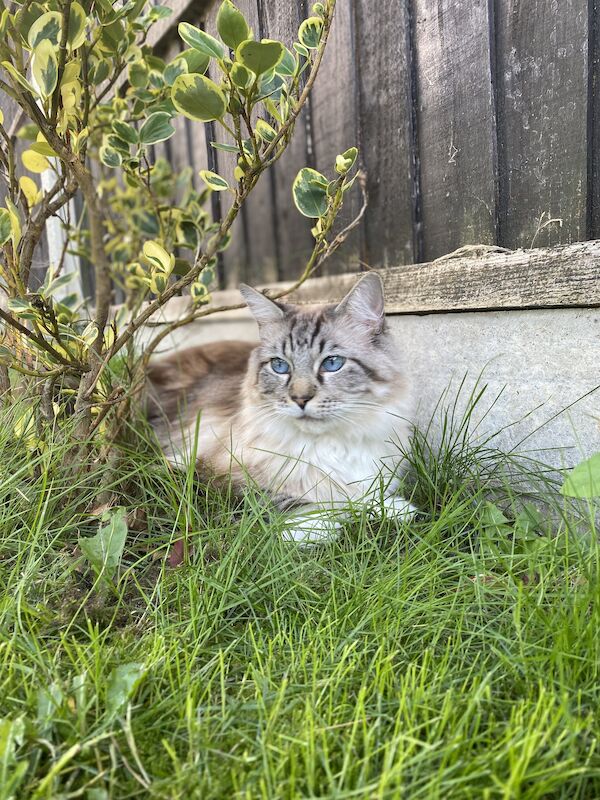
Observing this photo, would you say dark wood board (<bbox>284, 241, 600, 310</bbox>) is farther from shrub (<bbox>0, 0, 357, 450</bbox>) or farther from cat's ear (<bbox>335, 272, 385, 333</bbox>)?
shrub (<bbox>0, 0, 357, 450</bbox>)

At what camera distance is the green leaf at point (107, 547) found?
164 centimetres

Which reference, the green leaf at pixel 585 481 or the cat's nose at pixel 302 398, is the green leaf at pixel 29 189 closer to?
the cat's nose at pixel 302 398

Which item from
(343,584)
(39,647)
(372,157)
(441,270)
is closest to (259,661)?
(343,584)

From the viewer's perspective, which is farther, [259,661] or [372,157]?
[372,157]

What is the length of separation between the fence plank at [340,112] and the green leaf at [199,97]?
1.10 metres

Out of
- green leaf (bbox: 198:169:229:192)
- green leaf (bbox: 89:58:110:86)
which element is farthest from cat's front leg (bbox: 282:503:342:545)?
green leaf (bbox: 89:58:110:86)

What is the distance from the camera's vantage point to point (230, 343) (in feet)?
10.7

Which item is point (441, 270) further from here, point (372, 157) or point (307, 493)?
point (307, 493)

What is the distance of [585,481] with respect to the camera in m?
1.65

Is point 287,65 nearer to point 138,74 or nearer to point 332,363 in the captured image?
point 138,74

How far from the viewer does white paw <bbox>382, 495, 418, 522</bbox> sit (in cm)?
188

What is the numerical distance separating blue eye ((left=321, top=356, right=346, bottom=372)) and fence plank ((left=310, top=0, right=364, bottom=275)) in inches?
32.5

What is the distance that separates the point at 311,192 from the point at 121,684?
1.52 meters

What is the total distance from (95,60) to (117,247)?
1844 millimetres
